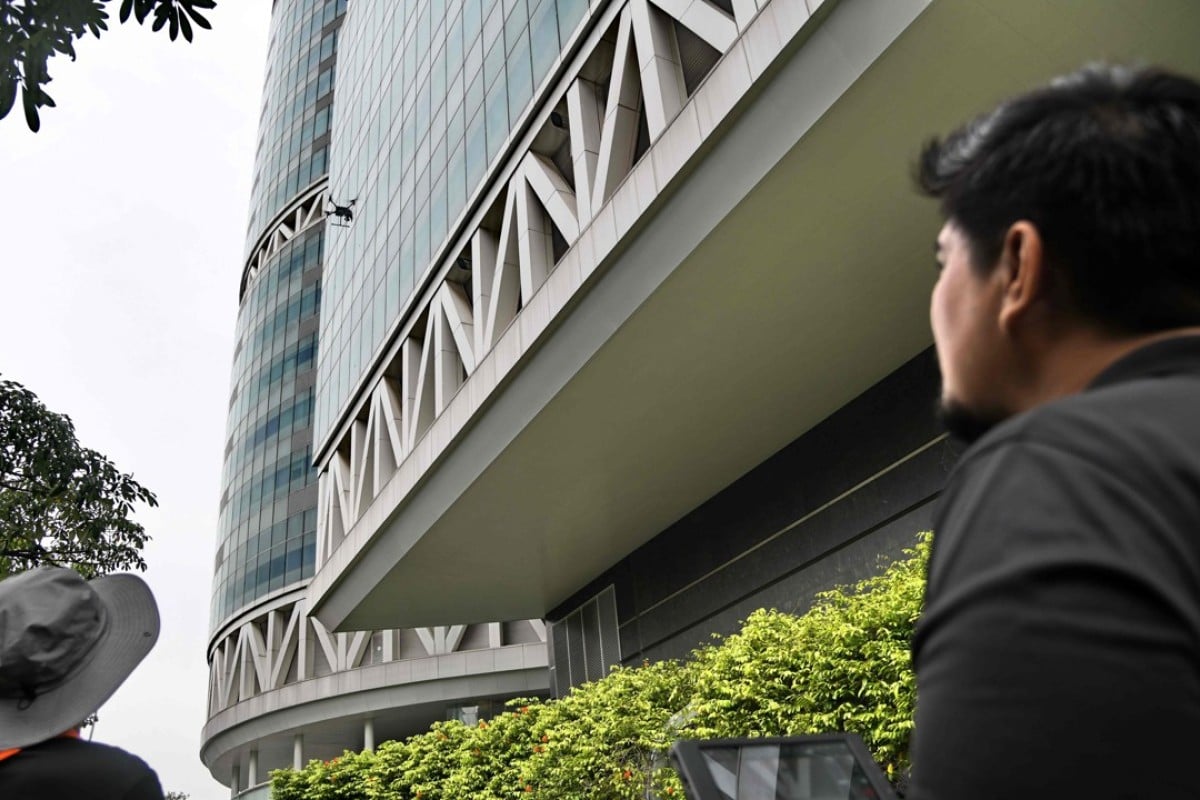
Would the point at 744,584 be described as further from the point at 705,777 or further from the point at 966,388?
the point at 966,388

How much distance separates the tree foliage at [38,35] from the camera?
4.54 meters

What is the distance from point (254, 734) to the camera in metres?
45.2

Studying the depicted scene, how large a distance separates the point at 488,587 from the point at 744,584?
7020mm

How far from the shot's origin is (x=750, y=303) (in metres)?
10.5

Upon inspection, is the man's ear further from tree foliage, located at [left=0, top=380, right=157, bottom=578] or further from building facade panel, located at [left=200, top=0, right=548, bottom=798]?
building facade panel, located at [left=200, top=0, right=548, bottom=798]

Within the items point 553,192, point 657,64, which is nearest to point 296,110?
point 553,192

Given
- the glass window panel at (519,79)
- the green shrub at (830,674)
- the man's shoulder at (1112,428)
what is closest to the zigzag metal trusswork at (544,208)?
the glass window panel at (519,79)

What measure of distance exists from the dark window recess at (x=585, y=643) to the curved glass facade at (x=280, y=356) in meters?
27.6

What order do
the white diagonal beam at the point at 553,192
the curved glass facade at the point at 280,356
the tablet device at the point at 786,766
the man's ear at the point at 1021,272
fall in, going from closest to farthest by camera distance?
the man's ear at the point at 1021,272 < the tablet device at the point at 786,766 < the white diagonal beam at the point at 553,192 < the curved glass facade at the point at 280,356

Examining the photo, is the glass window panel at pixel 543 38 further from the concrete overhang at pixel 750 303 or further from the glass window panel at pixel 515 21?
the concrete overhang at pixel 750 303

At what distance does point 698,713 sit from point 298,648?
126 feet

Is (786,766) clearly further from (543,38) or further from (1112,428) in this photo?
(543,38)

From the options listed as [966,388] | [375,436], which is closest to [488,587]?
[375,436]

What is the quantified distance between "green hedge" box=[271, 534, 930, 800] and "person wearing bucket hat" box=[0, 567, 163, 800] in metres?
5.37
